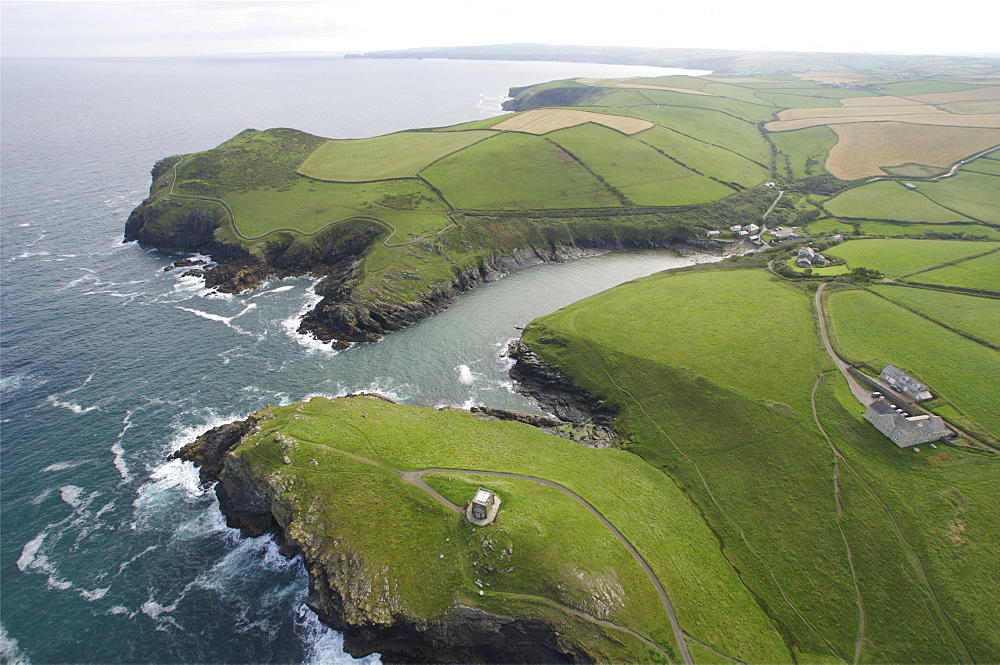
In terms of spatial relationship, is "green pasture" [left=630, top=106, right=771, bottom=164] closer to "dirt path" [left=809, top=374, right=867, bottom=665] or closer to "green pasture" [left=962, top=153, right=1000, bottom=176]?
"green pasture" [left=962, top=153, right=1000, bottom=176]

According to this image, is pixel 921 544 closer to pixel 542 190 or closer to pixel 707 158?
pixel 542 190

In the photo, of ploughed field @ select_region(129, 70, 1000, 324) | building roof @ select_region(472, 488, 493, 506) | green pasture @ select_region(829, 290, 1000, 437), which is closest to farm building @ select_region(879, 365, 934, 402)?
green pasture @ select_region(829, 290, 1000, 437)

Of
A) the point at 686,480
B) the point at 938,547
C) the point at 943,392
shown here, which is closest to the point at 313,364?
the point at 686,480

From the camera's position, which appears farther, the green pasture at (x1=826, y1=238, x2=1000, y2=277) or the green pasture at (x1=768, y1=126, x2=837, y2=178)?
the green pasture at (x1=768, y1=126, x2=837, y2=178)

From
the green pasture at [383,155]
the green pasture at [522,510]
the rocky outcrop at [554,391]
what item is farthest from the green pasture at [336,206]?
the green pasture at [522,510]

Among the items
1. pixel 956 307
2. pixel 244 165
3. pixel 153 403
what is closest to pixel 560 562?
pixel 153 403

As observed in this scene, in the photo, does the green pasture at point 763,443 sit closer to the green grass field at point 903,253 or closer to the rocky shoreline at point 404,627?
the rocky shoreline at point 404,627
